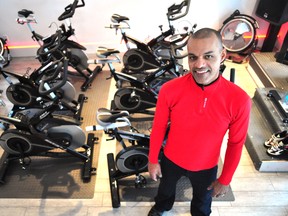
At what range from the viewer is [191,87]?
126cm

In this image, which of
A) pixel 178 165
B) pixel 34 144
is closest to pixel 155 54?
pixel 34 144

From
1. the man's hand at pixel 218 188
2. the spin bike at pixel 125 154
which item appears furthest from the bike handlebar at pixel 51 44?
the man's hand at pixel 218 188

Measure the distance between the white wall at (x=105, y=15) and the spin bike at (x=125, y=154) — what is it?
2455 millimetres

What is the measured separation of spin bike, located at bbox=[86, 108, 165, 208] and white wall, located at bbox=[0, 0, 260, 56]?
2.45 meters

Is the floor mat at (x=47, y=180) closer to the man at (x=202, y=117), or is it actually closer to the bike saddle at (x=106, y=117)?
the bike saddle at (x=106, y=117)

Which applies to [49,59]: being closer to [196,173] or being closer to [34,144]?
[34,144]

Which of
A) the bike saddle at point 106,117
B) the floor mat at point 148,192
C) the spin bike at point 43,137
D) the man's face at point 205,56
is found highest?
the man's face at point 205,56

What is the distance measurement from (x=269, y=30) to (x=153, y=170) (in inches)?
132

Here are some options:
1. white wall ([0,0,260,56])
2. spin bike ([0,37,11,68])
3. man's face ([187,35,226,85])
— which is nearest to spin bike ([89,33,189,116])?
white wall ([0,0,260,56])

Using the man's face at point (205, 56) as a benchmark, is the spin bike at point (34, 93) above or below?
below

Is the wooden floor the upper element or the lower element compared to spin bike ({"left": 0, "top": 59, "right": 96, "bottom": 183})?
lower

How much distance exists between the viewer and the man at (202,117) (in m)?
1.13

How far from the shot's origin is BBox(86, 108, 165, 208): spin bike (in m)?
1.92

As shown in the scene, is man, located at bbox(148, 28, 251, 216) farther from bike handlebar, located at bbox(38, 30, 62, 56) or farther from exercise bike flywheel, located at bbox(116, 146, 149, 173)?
bike handlebar, located at bbox(38, 30, 62, 56)
